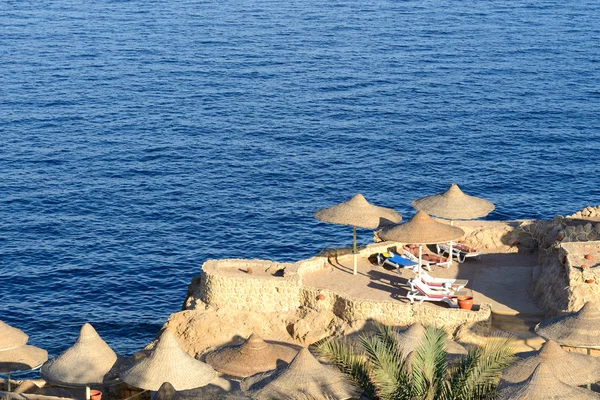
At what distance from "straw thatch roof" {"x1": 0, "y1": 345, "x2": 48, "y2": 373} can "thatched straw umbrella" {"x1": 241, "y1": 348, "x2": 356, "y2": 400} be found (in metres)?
10.6

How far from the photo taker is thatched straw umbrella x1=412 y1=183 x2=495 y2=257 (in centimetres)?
4703

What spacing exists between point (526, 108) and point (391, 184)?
24.8m

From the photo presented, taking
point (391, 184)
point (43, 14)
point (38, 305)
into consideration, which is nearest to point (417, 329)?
point (38, 305)

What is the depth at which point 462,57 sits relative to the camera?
120m

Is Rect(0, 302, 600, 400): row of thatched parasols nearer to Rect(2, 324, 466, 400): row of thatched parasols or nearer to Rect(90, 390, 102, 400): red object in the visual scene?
Rect(2, 324, 466, 400): row of thatched parasols

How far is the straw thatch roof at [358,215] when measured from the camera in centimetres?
4597

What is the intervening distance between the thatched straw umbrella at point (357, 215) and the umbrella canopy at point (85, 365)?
1091 centimetres

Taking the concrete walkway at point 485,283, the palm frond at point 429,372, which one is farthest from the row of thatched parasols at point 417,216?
the palm frond at point 429,372

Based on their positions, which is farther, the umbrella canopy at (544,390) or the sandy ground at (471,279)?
the sandy ground at (471,279)

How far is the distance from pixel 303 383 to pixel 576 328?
9850mm

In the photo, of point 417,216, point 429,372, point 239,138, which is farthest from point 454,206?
point 239,138

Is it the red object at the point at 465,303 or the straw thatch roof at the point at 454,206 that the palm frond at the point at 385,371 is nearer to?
the red object at the point at 465,303

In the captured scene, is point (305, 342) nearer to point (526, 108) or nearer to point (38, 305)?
point (38, 305)

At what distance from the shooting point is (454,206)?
1864 inches
